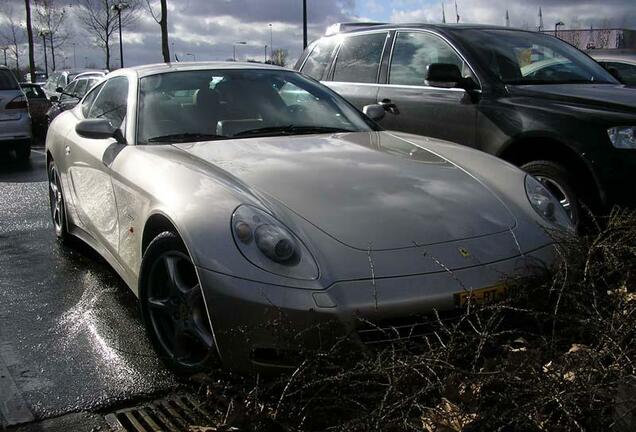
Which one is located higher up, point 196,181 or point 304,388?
point 196,181

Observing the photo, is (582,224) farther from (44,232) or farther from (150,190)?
(44,232)

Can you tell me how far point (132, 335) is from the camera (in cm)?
385

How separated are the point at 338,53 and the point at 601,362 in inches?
203

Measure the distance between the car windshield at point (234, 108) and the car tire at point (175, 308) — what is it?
97 cm

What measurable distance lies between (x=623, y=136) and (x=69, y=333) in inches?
147

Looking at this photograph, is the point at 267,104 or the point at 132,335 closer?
the point at 132,335

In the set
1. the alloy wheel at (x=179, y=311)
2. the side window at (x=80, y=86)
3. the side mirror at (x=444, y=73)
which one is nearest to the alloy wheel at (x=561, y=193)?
the side mirror at (x=444, y=73)

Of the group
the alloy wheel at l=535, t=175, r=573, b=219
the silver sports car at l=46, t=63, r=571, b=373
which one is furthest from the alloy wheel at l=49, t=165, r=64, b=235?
the alloy wheel at l=535, t=175, r=573, b=219

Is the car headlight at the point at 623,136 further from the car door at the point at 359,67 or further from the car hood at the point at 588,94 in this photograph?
the car door at the point at 359,67

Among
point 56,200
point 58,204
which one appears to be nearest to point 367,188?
point 58,204

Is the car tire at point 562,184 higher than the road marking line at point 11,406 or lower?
higher

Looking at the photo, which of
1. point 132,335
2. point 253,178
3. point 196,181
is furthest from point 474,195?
point 132,335

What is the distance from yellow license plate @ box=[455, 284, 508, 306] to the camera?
282 cm

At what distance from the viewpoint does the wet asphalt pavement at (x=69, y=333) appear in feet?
10.4
